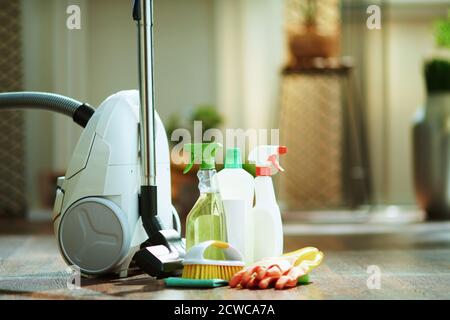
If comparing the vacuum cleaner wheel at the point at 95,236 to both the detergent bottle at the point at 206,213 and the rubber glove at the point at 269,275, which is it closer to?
the detergent bottle at the point at 206,213

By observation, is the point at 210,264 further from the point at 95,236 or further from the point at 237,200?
the point at 95,236

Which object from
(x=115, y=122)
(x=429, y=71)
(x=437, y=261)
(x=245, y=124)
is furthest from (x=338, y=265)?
(x=245, y=124)

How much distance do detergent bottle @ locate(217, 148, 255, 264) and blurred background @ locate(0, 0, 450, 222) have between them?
2.60 m

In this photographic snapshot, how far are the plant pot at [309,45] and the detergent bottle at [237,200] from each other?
9.72ft

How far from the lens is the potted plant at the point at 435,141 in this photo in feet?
12.5

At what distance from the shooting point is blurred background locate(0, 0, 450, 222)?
4406 mm

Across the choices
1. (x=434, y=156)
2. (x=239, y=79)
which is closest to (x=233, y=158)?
(x=434, y=156)

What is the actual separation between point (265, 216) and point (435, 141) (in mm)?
Result: 2473

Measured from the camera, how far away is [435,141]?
3840mm

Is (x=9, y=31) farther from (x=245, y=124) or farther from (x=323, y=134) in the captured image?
(x=323, y=134)

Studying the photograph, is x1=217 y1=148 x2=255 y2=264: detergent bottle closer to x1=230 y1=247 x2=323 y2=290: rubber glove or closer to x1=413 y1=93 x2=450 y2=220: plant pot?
x1=230 y1=247 x2=323 y2=290: rubber glove

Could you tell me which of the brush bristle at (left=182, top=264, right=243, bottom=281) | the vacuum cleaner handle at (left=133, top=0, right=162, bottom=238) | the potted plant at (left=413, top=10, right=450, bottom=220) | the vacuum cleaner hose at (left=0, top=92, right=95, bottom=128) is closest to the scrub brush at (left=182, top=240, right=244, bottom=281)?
the brush bristle at (left=182, top=264, right=243, bottom=281)

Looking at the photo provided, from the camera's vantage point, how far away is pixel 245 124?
4688 mm

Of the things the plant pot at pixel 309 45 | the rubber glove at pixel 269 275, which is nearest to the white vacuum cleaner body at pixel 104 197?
the rubber glove at pixel 269 275
